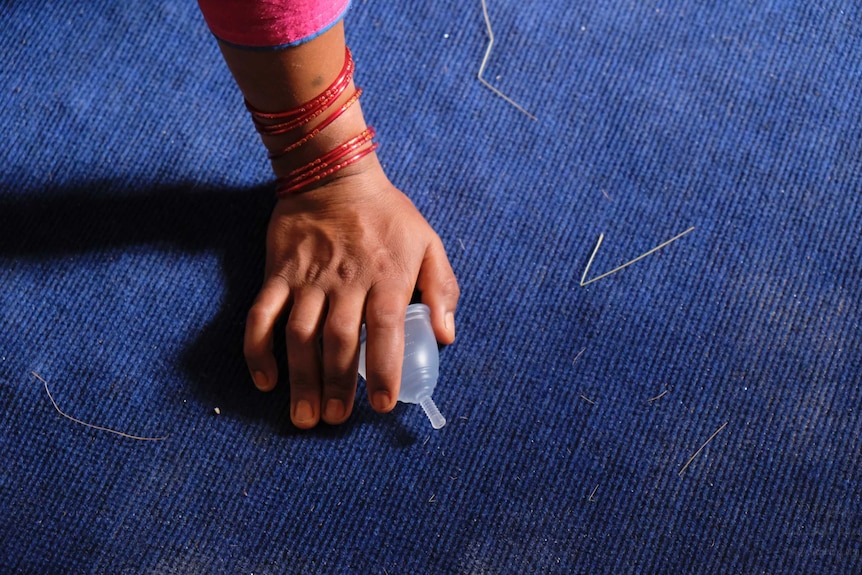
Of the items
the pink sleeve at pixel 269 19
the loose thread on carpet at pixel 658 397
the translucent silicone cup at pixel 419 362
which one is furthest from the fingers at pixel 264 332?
the loose thread on carpet at pixel 658 397

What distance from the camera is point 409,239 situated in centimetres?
91

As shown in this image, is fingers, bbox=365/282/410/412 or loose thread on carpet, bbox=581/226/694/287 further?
loose thread on carpet, bbox=581/226/694/287

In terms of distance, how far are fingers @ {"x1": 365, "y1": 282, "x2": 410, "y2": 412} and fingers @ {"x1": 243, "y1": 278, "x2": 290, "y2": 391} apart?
0.38ft

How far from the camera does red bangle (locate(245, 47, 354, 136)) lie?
0.82m

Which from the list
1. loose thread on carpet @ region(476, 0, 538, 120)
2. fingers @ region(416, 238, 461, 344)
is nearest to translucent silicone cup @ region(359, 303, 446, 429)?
fingers @ region(416, 238, 461, 344)

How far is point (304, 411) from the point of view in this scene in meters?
0.88

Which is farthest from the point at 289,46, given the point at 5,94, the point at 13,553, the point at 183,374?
the point at 13,553

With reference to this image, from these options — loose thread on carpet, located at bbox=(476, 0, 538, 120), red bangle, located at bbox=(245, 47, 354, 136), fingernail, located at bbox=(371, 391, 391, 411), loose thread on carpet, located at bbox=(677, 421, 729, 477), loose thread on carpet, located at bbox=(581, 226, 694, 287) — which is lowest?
loose thread on carpet, located at bbox=(677, 421, 729, 477)

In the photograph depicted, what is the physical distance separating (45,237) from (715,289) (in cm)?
87

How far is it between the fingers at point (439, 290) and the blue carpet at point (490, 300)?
0.03 metres

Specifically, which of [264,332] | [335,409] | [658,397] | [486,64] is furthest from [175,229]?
[658,397]

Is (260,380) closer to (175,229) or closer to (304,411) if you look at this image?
(304,411)

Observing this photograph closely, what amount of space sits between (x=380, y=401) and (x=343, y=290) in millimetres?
138

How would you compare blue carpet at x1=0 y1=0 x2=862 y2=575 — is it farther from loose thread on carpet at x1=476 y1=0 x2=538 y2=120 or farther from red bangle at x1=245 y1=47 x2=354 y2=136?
red bangle at x1=245 y1=47 x2=354 y2=136
